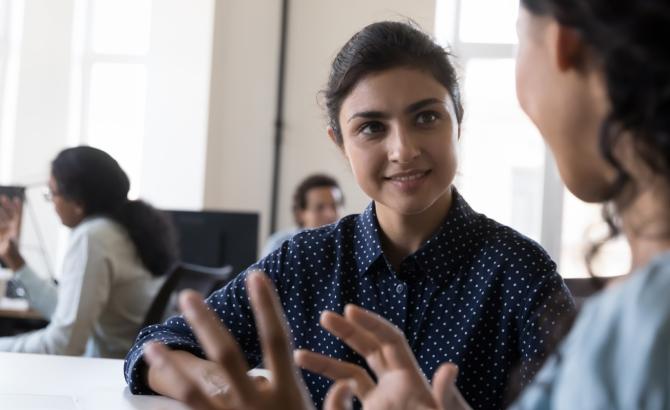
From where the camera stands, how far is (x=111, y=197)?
338cm

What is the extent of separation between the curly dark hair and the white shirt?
8.57 ft

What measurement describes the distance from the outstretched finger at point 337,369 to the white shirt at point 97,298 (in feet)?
7.09

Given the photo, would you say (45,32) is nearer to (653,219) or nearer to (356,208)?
(356,208)

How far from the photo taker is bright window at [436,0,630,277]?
5.95m

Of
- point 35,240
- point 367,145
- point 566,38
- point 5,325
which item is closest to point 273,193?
point 35,240

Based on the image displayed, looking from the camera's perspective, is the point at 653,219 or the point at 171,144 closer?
the point at 653,219

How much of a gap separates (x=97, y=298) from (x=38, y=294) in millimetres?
506

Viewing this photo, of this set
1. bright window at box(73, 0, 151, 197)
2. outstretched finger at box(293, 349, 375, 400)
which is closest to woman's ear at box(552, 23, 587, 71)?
outstretched finger at box(293, 349, 375, 400)

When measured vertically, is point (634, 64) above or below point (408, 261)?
above

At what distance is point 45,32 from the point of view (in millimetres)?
5875

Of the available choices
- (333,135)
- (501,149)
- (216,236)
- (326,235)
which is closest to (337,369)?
(326,235)

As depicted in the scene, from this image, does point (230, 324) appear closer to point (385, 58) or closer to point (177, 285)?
point (385, 58)

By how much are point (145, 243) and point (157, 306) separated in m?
0.31

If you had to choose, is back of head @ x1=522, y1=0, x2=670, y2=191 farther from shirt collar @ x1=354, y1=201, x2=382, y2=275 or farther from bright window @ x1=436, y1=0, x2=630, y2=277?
bright window @ x1=436, y1=0, x2=630, y2=277
